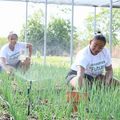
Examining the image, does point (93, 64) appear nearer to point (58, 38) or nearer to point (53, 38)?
point (53, 38)

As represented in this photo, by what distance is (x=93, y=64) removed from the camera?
4332 millimetres

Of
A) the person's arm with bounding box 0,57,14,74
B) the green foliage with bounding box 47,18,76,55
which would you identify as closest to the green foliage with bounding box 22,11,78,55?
the green foliage with bounding box 47,18,76,55

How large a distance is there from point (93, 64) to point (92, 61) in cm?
6

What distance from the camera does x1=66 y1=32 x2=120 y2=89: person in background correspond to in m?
4.10

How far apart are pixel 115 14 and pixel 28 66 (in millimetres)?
10218

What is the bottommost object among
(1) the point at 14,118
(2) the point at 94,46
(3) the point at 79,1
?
(1) the point at 14,118

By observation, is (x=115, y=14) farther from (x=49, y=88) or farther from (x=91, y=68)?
(x=49, y=88)

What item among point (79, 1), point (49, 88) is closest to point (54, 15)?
point (79, 1)

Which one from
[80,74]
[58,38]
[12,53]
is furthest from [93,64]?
[58,38]

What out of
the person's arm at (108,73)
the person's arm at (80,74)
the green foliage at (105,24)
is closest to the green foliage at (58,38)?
the green foliage at (105,24)

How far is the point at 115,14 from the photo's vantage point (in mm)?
15820

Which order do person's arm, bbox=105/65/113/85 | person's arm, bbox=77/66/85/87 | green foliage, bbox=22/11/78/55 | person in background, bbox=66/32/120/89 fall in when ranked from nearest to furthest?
person's arm, bbox=77/66/85/87 → person in background, bbox=66/32/120/89 → person's arm, bbox=105/65/113/85 → green foliage, bbox=22/11/78/55

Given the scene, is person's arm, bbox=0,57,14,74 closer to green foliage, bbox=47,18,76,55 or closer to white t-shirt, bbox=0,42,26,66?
white t-shirt, bbox=0,42,26,66

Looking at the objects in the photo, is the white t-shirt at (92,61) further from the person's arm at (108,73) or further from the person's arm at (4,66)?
the person's arm at (4,66)
